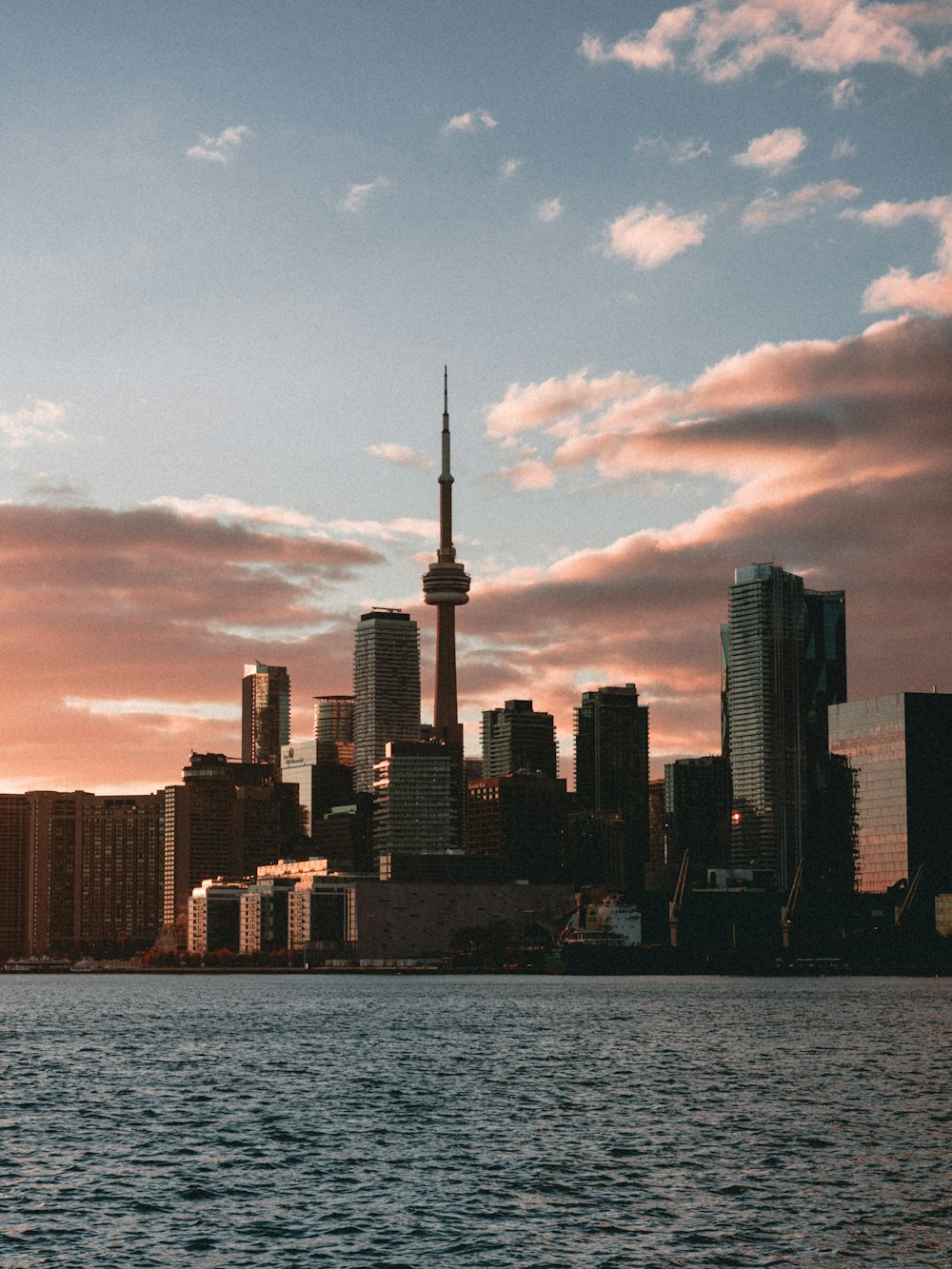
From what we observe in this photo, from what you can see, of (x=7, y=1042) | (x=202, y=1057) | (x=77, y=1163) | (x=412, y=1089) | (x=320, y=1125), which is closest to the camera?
(x=77, y=1163)

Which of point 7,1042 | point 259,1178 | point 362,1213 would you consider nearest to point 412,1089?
point 259,1178

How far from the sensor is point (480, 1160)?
90.8 meters

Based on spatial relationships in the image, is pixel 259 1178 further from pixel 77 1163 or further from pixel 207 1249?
pixel 207 1249

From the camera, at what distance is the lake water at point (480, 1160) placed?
68000 millimetres

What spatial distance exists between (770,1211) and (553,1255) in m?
13.0

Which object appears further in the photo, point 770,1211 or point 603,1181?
point 603,1181

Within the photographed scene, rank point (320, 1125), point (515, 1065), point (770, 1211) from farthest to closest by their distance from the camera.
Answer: point (515, 1065)
point (320, 1125)
point (770, 1211)

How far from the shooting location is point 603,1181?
273 feet

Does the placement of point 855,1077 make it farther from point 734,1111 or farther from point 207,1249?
point 207,1249

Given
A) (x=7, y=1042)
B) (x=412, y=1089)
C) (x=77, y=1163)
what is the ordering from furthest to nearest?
(x=7, y=1042) < (x=412, y=1089) < (x=77, y=1163)

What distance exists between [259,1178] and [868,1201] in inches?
1145

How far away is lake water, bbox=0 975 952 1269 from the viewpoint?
68.0 m

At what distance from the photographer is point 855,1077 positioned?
Result: 137 metres

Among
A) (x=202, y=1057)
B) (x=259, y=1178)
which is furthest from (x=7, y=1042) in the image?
(x=259, y=1178)
